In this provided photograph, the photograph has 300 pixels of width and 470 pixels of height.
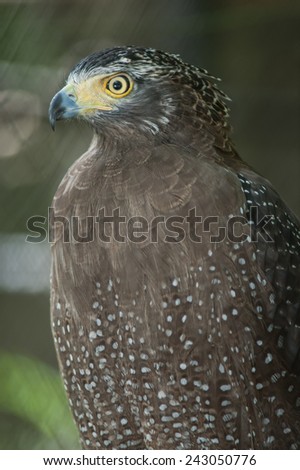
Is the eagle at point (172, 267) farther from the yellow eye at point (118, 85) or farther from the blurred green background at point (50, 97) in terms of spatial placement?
the blurred green background at point (50, 97)

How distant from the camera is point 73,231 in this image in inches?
97.0

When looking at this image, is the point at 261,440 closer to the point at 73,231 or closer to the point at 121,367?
the point at 121,367

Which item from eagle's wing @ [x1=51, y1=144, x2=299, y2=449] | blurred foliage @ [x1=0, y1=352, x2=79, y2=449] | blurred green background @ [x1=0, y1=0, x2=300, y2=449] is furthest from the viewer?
blurred foliage @ [x1=0, y1=352, x2=79, y2=449]

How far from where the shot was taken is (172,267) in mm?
2355

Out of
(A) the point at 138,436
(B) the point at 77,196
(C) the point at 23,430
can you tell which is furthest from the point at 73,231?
(C) the point at 23,430

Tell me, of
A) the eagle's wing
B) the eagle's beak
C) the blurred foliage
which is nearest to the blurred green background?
the blurred foliage

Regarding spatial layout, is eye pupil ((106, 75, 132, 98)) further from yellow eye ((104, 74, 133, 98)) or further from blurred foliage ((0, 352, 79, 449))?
blurred foliage ((0, 352, 79, 449))

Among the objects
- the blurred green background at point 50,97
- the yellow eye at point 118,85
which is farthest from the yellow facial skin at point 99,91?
the blurred green background at point 50,97

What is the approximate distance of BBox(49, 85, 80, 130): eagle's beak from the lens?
237 centimetres

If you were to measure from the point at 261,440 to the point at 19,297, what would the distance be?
1544mm

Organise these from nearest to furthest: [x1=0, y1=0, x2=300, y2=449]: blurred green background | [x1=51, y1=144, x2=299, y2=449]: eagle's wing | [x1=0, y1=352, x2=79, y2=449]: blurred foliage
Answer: [x1=51, y1=144, x2=299, y2=449]: eagle's wing → [x1=0, y1=0, x2=300, y2=449]: blurred green background → [x1=0, y1=352, x2=79, y2=449]: blurred foliage

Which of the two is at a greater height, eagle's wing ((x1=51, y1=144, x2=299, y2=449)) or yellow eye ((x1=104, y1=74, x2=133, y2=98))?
yellow eye ((x1=104, y1=74, x2=133, y2=98))

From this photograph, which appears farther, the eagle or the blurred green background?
the blurred green background

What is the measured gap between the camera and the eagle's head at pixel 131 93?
7.75ft
